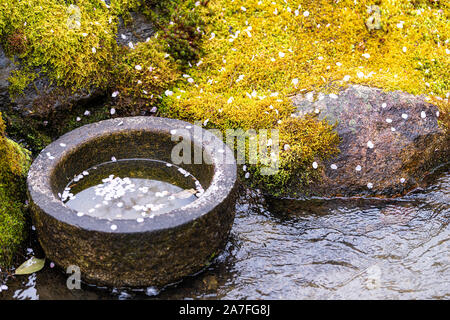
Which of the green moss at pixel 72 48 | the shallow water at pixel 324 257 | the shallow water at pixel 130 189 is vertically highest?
the green moss at pixel 72 48

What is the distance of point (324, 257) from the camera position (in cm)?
454

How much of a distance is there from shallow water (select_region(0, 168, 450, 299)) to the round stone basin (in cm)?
24

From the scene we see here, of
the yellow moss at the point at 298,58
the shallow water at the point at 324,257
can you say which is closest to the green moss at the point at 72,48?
the yellow moss at the point at 298,58

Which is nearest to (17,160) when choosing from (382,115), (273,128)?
(273,128)

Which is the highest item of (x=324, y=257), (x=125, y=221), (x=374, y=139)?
(x=374, y=139)

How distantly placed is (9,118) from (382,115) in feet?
13.2

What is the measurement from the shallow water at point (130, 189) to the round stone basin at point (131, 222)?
0.39 feet

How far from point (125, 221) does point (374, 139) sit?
2.93 meters

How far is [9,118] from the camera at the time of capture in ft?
16.4

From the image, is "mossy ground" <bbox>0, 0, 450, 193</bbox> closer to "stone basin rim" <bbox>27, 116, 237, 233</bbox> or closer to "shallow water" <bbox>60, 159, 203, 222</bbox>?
"stone basin rim" <bbox>27, 116, 237, 233</bbox>

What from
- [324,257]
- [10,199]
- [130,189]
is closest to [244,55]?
[130,189]

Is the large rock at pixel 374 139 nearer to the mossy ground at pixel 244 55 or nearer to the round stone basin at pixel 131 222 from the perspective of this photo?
the mossy ground at pixel 244 55

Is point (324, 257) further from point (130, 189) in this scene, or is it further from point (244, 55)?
point (244, 55)

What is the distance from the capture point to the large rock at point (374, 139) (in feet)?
17.1
